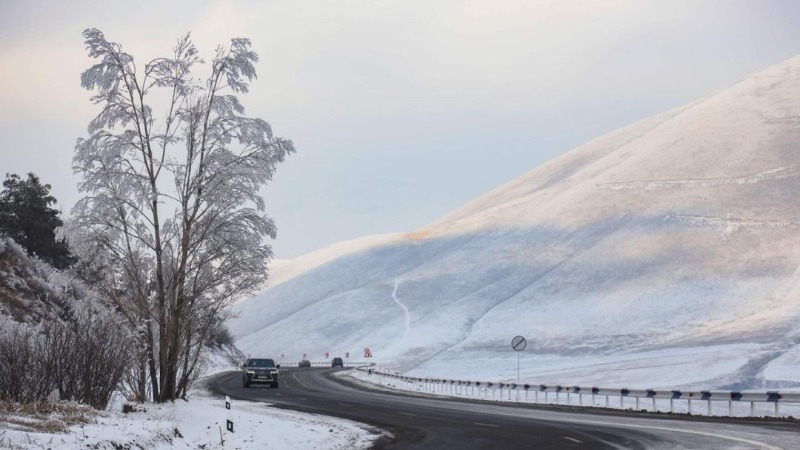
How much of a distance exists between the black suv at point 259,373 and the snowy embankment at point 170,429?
24859 mm

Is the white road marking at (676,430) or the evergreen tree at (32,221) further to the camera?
the evergreen tree at (32,221)

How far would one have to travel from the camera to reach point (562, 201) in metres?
172

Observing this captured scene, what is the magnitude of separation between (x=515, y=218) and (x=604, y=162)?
29.2 meters

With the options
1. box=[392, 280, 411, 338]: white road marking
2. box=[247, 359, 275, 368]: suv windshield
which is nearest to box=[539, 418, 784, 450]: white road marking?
box=[247, 359, 275, 368]: suv windshield

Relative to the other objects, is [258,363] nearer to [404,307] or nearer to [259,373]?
[259,373]

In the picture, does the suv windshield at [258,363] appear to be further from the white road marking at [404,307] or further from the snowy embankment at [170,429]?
the white road marking at [404,307]

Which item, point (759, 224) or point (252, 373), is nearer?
point (252, 373)

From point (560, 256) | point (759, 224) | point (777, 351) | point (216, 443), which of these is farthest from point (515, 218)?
point (216, 443)

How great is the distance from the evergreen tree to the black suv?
48.4 feet

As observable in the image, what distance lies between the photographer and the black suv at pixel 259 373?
5609cm

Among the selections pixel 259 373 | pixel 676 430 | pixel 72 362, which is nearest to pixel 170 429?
pixel 72 362

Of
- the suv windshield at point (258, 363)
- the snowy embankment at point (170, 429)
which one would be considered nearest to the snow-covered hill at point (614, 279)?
the suv windshield at point (258, 363)

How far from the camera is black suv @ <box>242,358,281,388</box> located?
5609 cm

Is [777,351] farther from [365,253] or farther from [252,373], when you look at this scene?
[365,253]
